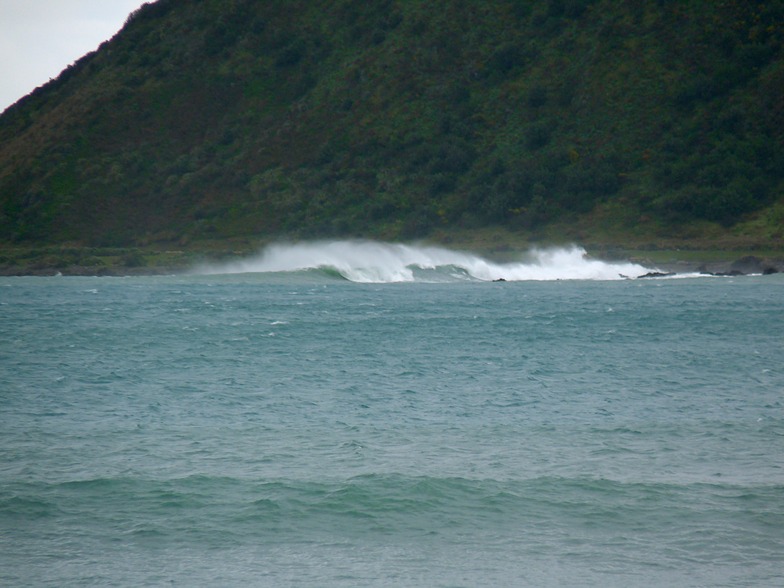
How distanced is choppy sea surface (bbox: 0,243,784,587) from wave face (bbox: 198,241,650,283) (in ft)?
97.4

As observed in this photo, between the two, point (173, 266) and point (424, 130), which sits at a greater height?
point (424, 130)

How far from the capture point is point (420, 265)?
226 ft

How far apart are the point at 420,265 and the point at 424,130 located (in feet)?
73.0

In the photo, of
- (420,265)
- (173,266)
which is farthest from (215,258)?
(420,265)

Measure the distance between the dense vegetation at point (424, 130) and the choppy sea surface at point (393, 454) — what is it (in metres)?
43.0

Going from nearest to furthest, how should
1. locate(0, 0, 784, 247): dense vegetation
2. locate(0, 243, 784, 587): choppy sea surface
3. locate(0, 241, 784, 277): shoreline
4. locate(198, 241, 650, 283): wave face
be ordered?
locate(0, 243, 784, 587): choppy sea surface, locate(0, 241, 784, 277): shoreline, locate(198, 241, 650, 283): wave face, locate(0, 0, 784, 247): dense vegetation

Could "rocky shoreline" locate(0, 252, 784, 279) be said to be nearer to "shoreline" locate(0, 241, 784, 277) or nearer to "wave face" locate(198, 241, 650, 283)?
"shoreline" locate(0, 241, 784, 277)

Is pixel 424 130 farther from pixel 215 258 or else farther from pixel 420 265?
pixel 215 258

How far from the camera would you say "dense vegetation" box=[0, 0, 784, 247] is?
3049 inches

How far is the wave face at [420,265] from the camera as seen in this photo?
65.9 m

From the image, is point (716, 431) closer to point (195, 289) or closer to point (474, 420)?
point (474, 420)

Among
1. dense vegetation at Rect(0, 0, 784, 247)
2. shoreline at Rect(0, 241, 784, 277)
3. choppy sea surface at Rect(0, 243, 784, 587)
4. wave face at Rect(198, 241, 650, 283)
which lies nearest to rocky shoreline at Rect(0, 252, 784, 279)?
shoreline at Rect(0, 241, 784, 277)

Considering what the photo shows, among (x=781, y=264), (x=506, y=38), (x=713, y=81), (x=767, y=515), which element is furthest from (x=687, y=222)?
(x=767, y=515)

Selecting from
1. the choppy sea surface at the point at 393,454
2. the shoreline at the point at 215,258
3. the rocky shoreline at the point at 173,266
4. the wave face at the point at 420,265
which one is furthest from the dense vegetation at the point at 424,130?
the choppy sea surface at the point at 393,454
